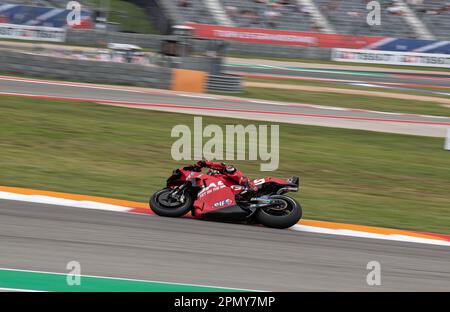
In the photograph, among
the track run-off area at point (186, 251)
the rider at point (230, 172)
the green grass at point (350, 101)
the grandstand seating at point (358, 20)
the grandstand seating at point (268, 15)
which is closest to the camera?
the track run-off area at point (186, 251)

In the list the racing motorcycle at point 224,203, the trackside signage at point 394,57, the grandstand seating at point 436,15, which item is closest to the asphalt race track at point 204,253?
the racing motorcycle at point 224,203

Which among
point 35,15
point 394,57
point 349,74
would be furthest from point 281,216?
point 394,57

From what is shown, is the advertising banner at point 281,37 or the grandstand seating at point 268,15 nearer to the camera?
the advertising banner at point 281,37

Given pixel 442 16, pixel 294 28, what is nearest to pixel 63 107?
pixel 294 28

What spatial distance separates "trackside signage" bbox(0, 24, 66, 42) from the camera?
31000 mm

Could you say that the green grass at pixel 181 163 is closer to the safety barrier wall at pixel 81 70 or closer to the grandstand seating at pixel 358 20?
the safety barrier wall at pixel 81 70

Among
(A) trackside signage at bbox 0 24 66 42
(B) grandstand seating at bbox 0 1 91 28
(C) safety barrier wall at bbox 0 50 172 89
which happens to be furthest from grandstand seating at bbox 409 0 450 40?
(C) safety barrier wall at bbox 0 50 172 89

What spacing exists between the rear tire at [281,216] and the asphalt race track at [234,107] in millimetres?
8730

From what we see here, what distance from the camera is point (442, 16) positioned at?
135 feet

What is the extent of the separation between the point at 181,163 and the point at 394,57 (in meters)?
28.1

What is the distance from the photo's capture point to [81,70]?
21.2 m

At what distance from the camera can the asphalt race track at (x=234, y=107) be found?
55.5 ft

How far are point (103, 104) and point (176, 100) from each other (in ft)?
8.57
